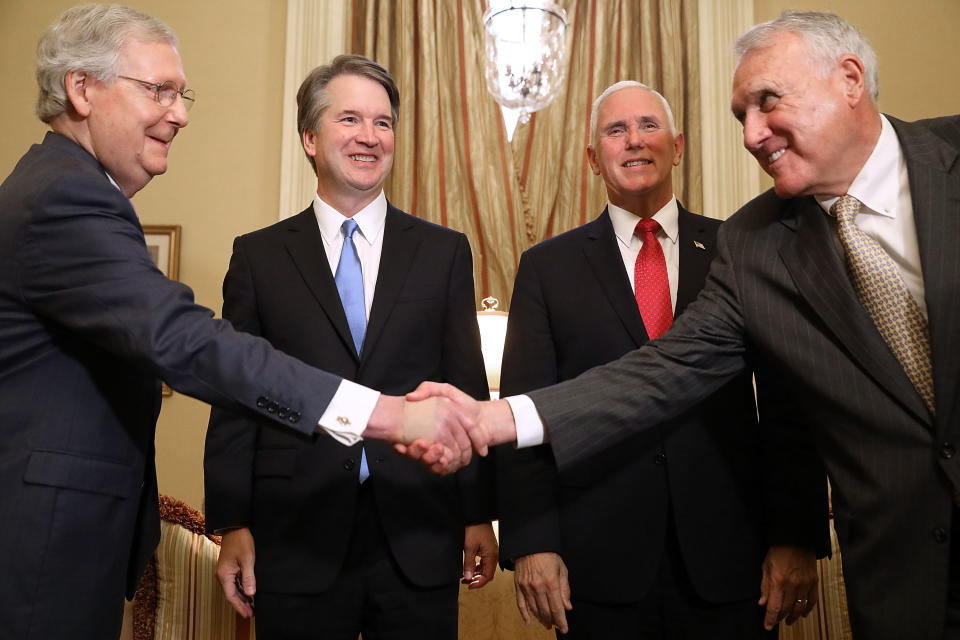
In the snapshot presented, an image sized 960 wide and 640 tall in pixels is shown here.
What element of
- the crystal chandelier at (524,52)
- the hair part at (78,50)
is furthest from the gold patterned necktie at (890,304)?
the crystal chandelier at (524,52)

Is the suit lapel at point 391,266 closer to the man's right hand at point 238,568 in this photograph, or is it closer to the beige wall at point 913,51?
the man's right hand at point 238,568

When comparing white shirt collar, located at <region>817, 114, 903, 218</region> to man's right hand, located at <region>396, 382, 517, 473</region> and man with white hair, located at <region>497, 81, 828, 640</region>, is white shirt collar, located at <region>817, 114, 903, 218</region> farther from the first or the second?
man's right hand, located at <region>396, 382, 517, 473</region>

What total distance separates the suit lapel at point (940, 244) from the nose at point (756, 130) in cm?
29

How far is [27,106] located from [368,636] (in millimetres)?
4497

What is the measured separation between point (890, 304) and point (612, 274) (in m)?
0.69

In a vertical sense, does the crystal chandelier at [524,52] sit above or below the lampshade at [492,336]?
above

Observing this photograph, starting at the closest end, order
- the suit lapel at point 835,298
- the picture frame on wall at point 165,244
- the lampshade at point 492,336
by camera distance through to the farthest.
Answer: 1. the suit lapel at point 835,298
2. the lampshade at point 492,336
3. the picture frame on wall at point 165,244

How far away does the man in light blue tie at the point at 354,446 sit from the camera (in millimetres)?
1926

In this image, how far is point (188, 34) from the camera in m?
5.19

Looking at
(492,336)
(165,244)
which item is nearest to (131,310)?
(492,336)

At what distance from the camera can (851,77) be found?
6.23 feet

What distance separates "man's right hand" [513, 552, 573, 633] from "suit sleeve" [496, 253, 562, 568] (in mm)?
26

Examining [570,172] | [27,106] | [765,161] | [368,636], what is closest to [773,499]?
[765,161]

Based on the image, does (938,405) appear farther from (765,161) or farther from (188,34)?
(188,34)
